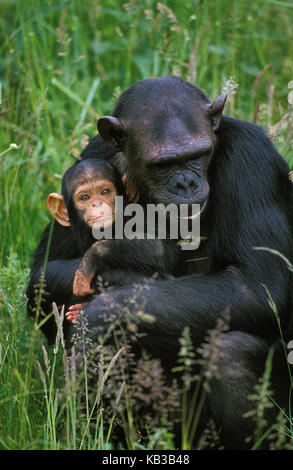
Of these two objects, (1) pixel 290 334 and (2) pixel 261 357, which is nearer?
(2) pixel 261 357

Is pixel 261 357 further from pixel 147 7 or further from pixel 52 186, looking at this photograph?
pixel 147 7

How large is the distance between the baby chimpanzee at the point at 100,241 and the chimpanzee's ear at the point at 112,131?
160 millimetres

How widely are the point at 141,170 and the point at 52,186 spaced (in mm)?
2564

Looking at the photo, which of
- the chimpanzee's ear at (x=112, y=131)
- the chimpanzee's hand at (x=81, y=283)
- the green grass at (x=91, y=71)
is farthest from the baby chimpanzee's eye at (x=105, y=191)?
the green grass at (x=91, y=71)

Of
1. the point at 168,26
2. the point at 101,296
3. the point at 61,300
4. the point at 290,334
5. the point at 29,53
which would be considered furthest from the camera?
the point at 29,53

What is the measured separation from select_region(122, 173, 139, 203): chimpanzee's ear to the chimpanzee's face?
9 cm

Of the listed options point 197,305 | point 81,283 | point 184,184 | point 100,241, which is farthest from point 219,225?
point 81,283

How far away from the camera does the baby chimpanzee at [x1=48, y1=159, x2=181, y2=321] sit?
4742mm

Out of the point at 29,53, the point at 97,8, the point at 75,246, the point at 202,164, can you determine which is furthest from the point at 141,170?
the point at 97,8

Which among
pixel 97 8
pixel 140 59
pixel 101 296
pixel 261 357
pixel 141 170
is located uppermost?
pixel 97 8

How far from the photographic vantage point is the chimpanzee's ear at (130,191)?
5.13 meters

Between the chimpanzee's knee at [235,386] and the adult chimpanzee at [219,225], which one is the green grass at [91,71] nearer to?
the adult chimpanzee at [219,225]

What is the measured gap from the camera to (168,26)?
23.6 ft

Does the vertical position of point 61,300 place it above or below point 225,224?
below
